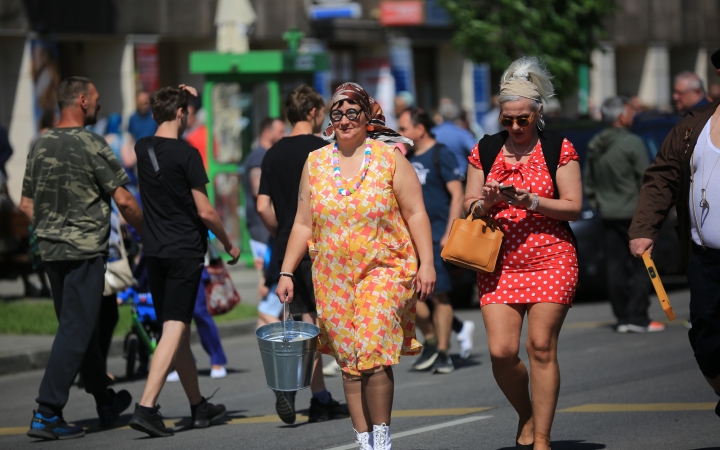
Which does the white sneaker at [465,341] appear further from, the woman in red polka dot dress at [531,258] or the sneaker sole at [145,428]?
the woman in red polka dot dress at [531,258]

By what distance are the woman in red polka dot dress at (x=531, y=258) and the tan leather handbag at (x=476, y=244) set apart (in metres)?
0.07

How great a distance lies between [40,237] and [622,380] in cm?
414

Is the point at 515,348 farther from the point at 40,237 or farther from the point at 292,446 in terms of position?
the point at 40,237

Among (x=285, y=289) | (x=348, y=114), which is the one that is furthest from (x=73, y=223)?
(x=348, y=114)

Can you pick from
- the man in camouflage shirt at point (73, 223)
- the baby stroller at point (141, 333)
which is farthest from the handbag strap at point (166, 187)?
the baby stroller at point (141, 333)

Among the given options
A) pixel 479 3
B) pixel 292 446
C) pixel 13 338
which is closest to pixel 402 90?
pixel 479 3

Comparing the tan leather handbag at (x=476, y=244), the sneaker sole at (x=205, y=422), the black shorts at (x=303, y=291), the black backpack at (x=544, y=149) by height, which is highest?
the black backpack at (x=544, y=149)

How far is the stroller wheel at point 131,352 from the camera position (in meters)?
9.64

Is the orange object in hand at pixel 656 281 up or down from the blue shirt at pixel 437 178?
up

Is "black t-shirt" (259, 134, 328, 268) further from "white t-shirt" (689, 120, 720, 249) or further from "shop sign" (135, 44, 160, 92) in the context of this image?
"shop sign" (135, 44, 160, 92)

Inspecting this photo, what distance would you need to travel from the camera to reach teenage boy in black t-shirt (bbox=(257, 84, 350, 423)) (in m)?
7.73

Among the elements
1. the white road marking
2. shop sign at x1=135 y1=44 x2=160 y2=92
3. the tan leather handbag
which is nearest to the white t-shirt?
the tan leather handbag

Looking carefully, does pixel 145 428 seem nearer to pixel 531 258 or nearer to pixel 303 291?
pixel 303 291

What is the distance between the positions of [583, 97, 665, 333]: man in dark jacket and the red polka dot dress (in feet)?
18.4
